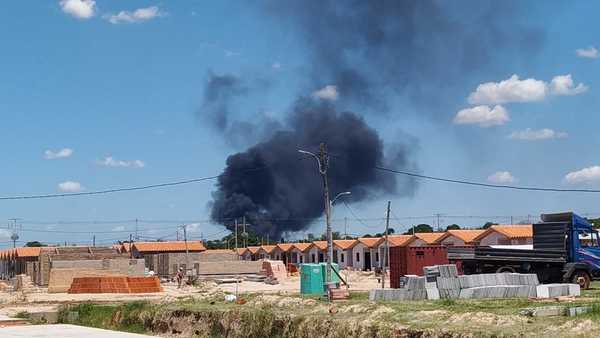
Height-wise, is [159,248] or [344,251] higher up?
[159,248]

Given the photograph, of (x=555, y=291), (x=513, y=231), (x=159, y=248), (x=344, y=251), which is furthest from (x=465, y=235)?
(x=555, y=291)

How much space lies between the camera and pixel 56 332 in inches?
1182

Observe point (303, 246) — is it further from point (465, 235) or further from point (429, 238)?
point (465, 235)

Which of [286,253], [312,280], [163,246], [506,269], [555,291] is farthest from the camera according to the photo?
[163,246]

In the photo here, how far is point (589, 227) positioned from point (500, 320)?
63.5 feet

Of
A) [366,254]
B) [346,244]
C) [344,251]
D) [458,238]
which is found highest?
[346,244]

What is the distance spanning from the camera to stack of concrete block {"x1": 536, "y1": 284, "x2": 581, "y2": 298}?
2908 cm

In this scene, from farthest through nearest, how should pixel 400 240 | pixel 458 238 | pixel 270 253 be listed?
1. pixel 270 253
2. pixel 400 240
3. pixel 458 238

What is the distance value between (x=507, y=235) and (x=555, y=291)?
1925 inches

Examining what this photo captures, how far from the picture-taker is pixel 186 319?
109ft

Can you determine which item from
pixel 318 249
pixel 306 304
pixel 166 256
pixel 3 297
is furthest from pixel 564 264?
pixel 318 249

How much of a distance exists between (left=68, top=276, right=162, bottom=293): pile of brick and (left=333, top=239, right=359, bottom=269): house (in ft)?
153

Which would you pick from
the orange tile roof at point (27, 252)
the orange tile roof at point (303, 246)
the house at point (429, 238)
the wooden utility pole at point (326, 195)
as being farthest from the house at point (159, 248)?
the wooden utility pole at point (326, 195)

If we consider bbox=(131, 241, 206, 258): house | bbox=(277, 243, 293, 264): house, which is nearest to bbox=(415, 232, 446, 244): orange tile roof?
bbox=(277, 243, 293, 264): house
